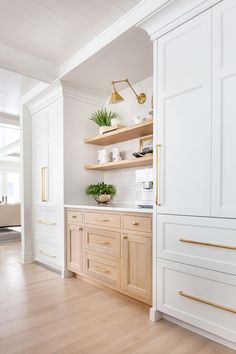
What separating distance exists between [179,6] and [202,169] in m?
1.21

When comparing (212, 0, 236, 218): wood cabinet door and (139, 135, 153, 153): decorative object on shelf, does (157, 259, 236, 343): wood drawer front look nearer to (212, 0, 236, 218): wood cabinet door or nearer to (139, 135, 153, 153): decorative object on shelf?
(212, 0, 236, 218): wood cabinet door

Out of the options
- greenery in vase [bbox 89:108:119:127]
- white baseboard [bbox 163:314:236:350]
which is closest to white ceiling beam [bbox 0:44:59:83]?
greenery in vase [bbox 89:108:119:127]

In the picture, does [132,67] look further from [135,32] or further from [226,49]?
[226,49]

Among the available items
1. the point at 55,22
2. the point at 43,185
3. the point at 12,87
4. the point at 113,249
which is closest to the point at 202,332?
the point at 113,249

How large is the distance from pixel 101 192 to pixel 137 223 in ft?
3.42

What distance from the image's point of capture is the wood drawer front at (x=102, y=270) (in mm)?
2523

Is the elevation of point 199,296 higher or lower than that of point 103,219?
lower

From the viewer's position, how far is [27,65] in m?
→ 2.94

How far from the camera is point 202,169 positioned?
70.7 inches

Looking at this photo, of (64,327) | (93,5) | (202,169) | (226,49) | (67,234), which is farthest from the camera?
(67,234)

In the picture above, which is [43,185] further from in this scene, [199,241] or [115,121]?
[199,241]

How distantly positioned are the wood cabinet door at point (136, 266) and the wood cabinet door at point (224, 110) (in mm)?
761

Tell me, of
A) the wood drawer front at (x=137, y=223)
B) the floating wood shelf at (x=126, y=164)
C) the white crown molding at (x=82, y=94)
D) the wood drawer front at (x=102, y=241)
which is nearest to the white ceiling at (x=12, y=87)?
the white crown molding at (x=82, y=94)

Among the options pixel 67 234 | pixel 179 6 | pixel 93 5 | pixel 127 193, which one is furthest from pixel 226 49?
pixel 67 234
